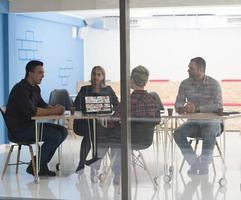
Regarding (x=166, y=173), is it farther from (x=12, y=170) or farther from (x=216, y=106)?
(x=12, y=170)

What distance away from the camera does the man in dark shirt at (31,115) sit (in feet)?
16.8

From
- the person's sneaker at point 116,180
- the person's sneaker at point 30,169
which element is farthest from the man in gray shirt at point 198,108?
the person's sneaker at point 30,169

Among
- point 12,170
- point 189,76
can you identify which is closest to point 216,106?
point 189,76

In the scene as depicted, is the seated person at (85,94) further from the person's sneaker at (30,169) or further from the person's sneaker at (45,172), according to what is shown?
the person's sneaker at (30,169)

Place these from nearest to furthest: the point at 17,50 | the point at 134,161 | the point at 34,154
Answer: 1. the point at 134,161
2. the point at 34,154
3. the point at 17,50

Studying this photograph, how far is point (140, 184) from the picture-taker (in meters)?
4.80

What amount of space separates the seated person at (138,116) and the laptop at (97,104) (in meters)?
0.13

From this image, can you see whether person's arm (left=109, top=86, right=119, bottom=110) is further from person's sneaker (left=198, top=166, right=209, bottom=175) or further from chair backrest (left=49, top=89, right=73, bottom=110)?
person's sneaker (left=198, top=166, right=209, bottom=175)

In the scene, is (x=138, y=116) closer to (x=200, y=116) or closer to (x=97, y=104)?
(x=97, y=104)

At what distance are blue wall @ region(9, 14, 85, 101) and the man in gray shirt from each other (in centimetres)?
109

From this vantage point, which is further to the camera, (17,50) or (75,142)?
(17,50)

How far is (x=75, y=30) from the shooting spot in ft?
17.6

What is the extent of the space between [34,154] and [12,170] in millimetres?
367

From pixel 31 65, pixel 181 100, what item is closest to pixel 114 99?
pixel 181 100
